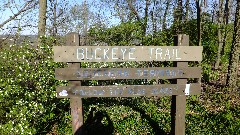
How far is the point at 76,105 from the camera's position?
4.21m

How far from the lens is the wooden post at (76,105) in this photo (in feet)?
13.3

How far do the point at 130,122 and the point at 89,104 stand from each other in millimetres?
1340

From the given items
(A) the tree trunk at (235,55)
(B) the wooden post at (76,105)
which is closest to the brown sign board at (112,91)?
(B) the wooden post at (76,105)

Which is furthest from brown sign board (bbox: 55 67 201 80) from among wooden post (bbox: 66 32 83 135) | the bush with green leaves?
the bush with green leaves

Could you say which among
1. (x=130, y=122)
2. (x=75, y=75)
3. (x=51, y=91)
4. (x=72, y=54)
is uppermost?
(x=72, y=54)

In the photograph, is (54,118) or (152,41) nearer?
(54,118)

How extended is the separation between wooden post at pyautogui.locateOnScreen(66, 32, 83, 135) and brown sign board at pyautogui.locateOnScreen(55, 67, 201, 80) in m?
0.11

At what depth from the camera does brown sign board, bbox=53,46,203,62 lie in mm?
3975

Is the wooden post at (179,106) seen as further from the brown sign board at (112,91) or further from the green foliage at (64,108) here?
the green foliage at (64,108)

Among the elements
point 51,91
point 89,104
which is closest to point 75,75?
point 51,91

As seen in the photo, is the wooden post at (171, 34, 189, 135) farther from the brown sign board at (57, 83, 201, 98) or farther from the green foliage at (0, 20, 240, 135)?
the green foliage at (0, 20, 240, 135)

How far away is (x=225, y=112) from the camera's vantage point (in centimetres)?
616

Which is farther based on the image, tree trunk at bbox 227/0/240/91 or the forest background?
tree trunk at bbox 227/0/240/91

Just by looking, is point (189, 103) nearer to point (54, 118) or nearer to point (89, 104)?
point (89, 104)
